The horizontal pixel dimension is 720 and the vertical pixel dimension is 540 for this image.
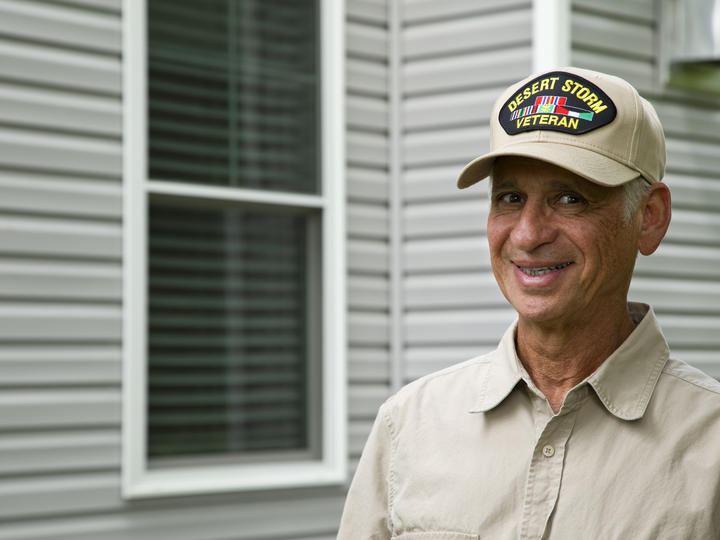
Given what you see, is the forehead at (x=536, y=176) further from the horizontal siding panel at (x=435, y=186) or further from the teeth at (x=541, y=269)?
the horizontal siding panel at (x=435, y=186)

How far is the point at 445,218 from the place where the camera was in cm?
438

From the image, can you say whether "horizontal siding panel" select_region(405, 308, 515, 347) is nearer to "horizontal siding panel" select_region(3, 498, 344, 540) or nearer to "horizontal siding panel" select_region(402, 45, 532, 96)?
"horizontal siding panel" select_region(3, 498, 344, 540)

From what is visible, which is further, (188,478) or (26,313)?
(188,478)

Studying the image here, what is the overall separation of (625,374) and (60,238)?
256cm

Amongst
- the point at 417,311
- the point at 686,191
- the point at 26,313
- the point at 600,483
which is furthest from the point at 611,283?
the point at 686,191

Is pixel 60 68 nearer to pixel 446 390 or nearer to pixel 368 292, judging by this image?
pixel 368 292

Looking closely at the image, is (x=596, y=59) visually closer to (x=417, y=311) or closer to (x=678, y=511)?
(x=417, y=311)

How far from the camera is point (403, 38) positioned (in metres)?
4.54

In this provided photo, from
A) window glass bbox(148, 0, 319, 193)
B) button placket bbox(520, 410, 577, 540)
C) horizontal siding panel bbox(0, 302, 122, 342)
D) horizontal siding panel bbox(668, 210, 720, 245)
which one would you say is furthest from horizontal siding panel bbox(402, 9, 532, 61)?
button placket bbox(520, 410, 577, 540)

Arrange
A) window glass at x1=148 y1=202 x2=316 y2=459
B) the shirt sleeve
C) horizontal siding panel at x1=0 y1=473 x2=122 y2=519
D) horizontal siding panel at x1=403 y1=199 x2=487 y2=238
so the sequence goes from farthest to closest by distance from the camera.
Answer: horizontal siding panel at x1=403 y1=199 x2=487 y2=238 → window glass at x1=148 y1=202 x2=316 y2=459 → horizontal siding panel at x1=0 y1=473 x2=122 y2=519 → the shirt sleeve

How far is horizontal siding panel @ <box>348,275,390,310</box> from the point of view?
437cm

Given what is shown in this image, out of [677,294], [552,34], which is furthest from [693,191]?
[552,34]

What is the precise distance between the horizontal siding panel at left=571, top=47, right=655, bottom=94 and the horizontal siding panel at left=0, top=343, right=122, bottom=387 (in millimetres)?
2333

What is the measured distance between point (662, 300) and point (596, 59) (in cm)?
114
